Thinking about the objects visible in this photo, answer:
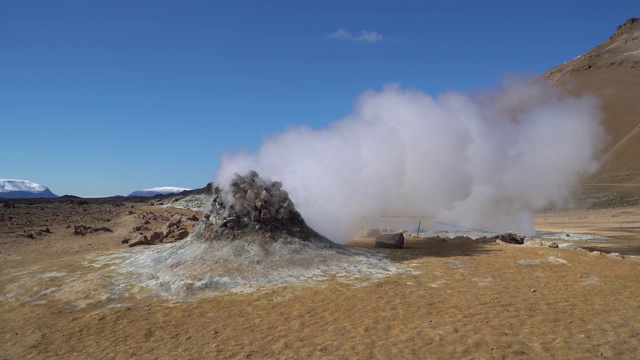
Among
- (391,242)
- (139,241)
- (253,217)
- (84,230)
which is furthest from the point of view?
(84,230)

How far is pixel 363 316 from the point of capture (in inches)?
356

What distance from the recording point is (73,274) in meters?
12.7

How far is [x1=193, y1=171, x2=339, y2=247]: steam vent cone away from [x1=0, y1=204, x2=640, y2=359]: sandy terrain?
2.80 meters

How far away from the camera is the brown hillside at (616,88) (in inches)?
2694

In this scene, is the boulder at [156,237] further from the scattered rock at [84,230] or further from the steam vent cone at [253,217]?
the scattered rock at [84,230]

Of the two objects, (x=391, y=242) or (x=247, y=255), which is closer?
(x=247, y=255)

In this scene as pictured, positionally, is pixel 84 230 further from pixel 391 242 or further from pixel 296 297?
pixel 296 297

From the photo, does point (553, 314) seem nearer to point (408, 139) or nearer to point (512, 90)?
point (408, 139)

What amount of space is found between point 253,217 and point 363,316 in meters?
5.89

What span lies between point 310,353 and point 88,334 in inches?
172

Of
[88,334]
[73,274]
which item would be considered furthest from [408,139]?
[88,334]

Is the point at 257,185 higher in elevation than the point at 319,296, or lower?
higher

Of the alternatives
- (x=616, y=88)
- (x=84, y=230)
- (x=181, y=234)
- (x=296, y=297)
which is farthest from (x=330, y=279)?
(x=616, y=88)

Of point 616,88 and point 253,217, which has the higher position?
point 616,88
